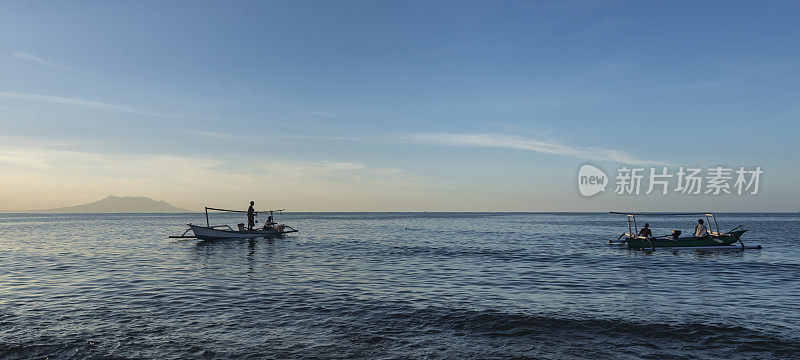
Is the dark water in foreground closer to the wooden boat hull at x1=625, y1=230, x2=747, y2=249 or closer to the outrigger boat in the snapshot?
the wooden boat hull at x1=625, y1=230, x2=747, y2=249

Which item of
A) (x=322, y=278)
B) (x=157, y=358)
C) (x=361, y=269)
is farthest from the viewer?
(x=361, y=269)

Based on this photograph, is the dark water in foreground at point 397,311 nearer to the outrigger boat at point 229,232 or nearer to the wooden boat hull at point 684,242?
the wooden boat hull at point 684,242

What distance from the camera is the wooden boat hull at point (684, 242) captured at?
36719 mm

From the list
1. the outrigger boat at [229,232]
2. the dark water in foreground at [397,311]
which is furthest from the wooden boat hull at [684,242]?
the outrigger boat at [229,232]

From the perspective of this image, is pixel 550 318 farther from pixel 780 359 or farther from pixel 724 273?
pixel 724 273

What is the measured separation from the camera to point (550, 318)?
13.5 meters

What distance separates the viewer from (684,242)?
3675cm

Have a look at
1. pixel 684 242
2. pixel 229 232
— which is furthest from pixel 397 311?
pixel 229 232

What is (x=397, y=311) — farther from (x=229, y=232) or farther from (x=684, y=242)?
(x=229, y=232)

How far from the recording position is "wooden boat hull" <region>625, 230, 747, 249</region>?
3672 centimetres

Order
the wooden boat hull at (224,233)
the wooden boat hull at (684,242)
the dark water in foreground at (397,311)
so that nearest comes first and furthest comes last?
the dark water in foreground at (397,311), the wooden boat hull at (684,242), the wooden boat hull at (224,233)

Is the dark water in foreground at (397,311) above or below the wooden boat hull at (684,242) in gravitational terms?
below

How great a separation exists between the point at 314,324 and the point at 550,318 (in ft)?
22.9

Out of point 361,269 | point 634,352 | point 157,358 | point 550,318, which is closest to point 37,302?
point 157,358
